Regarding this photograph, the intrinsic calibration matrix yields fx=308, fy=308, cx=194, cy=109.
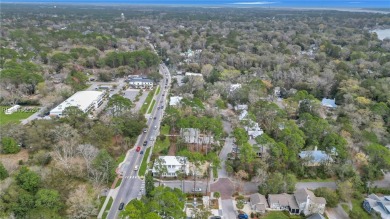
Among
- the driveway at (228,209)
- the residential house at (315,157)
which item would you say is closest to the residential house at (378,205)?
the residential house at (315,157)

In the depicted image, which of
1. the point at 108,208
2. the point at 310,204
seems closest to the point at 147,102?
the point at 108,208

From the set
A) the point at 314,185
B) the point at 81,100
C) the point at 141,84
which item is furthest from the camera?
the point at 141,84

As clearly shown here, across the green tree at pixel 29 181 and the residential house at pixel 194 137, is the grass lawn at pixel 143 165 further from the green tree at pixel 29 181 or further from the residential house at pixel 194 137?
the green tree at pixel 29 181

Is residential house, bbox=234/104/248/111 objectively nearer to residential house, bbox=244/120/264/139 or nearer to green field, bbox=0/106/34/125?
residential house, bbox=244/120/264/139

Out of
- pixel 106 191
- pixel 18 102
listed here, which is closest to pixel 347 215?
pixel 106 191

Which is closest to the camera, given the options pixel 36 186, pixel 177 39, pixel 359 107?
pixel 36 186

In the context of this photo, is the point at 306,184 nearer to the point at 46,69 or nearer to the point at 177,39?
the point at 46,69

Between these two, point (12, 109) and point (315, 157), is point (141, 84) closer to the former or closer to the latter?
point (12, 109)
